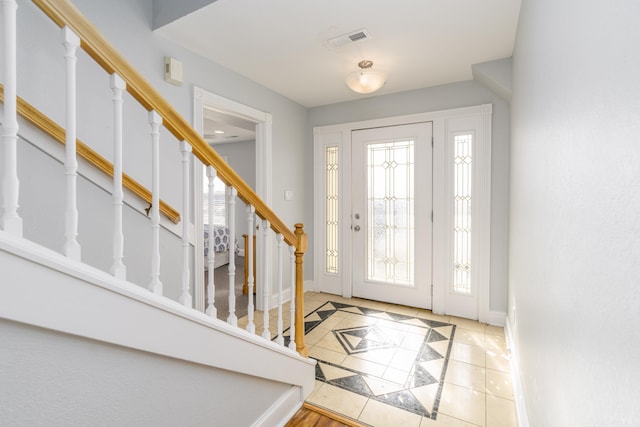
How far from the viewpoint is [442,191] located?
3061mm

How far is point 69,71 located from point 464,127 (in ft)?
9.98

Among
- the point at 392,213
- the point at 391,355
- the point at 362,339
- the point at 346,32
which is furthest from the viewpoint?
the point at 392,213

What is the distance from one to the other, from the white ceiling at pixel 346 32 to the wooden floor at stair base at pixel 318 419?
245 cm

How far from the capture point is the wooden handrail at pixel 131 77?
0.79 meters

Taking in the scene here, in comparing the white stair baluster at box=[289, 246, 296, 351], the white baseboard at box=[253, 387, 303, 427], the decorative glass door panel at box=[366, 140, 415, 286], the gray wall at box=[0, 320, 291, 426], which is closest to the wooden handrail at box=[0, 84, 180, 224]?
the white stair baluster at box=[289, 246, 296, 351]

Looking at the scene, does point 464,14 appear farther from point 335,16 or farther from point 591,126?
point 591,126

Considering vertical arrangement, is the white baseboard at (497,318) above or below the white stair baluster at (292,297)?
below

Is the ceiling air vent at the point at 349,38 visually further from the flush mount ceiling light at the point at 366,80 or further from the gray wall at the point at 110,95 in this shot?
the gray wall at the point at 110,95

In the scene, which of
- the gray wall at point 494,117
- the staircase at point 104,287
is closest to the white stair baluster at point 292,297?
the staircase at point 104,287

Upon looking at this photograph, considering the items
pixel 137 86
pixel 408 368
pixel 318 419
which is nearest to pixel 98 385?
pixel 137 86

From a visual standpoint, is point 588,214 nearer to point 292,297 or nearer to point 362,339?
point 292,297

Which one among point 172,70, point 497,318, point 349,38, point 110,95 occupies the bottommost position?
point 497,318

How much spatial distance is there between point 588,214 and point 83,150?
2.17m

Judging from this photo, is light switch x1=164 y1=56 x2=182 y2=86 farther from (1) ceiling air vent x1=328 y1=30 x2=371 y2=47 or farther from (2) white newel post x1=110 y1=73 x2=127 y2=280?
(2) white newel post x1=110 y1=73 x2=127 y2=280
